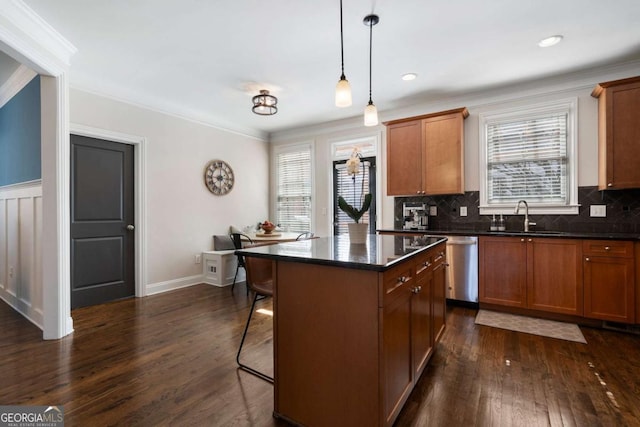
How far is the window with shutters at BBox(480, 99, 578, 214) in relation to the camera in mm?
3580

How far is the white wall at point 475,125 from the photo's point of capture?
3432mm

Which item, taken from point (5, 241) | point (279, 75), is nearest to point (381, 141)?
point (279, 75)

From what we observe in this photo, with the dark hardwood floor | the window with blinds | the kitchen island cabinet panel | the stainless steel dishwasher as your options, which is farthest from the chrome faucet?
the kitchen island cabinet panel

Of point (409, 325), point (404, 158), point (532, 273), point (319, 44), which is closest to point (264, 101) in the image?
point (319, 44)

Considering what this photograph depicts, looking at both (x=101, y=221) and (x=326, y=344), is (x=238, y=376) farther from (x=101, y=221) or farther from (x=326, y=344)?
(x=101, y=221)

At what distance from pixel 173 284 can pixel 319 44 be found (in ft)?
12.3

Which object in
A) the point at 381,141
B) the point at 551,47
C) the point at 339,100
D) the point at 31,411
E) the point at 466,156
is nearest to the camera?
the point at 31,411

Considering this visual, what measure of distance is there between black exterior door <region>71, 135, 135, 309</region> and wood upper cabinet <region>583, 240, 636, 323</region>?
5.31 meters

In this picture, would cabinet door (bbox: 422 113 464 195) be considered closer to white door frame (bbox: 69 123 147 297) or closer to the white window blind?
the white window blind

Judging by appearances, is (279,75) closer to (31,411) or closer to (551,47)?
(551,47)

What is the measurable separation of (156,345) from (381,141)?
397cm

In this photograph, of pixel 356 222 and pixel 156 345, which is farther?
pixel 156 345

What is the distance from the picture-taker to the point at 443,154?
401 cm

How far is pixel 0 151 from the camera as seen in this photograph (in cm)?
412
